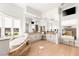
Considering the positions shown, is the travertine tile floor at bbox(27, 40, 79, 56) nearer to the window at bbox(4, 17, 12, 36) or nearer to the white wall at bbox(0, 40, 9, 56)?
the white wall at bbox(0, 40, 9, 56)

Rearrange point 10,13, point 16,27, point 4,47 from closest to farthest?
1. point 4,47
2. point 10,13
3. point 16,27

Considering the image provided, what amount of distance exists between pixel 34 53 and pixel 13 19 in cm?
99

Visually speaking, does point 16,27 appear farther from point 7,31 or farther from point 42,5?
point 42,5

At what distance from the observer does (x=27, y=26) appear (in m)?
1.94

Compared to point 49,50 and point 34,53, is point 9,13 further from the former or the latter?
point 49,50

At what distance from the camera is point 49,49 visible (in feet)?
6.29

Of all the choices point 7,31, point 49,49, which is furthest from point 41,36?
point 7,31

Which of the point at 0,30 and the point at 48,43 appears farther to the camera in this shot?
the point at 48,43

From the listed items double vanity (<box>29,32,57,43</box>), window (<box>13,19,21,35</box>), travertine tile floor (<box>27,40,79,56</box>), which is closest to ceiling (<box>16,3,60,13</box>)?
window (<box>13,19,21,35</box>)

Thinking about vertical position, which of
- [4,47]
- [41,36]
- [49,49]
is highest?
[41,36]

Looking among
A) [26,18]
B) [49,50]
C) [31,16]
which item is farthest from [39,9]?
[49,50]

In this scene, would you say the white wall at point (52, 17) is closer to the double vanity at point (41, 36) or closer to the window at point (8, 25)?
the double vanity at point (41, 36)

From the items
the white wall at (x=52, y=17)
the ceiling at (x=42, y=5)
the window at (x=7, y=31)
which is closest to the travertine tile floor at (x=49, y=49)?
the white wall at (x=52, y=17)

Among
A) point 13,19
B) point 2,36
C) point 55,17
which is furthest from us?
point 55,17
